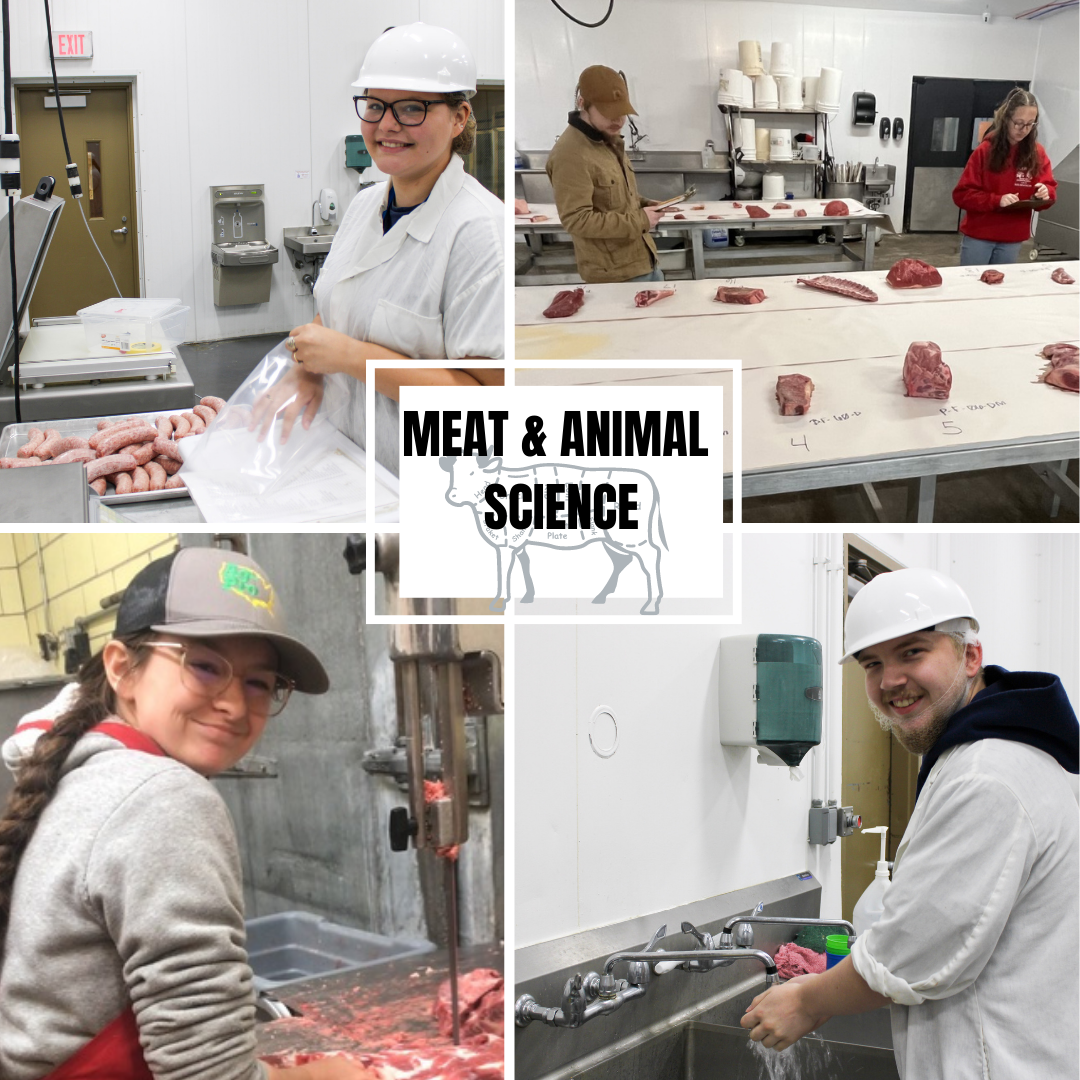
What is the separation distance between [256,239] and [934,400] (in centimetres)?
454

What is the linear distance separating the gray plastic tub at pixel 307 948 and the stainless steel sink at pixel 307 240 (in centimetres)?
483

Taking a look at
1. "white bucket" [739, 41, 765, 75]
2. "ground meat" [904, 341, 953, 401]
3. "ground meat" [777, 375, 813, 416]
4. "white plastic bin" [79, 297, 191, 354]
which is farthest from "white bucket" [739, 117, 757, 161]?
"white plastic bin" [79, 297, 191, 354]

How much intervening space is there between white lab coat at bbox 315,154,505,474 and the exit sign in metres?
4.32

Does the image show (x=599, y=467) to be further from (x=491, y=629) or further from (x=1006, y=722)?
(x=1006, y=722)

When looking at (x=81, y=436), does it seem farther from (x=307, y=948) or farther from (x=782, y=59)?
(x=782, y=59)

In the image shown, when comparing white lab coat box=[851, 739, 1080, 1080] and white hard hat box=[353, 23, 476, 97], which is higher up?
white hard hat box=[353, 23, 476, 97]

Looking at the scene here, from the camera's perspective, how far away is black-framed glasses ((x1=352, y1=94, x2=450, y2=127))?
1758 mm

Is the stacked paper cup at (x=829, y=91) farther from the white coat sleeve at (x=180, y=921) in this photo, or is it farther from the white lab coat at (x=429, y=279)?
the white coat sleeve at (x=180, y=921)

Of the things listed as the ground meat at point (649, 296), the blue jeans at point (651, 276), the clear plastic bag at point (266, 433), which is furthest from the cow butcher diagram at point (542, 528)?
the blue jeans at point (651, 276)

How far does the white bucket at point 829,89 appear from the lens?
4.30 m

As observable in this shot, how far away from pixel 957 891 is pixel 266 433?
145 cm

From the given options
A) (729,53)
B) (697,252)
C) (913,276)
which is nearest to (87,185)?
(697,252)

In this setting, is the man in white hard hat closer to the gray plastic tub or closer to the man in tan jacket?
the gray plastic tub

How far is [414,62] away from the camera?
1.72 m
